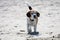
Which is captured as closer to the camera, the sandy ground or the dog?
the dog

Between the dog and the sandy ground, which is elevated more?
the dog

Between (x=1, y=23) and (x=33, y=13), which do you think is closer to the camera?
(x=33, y=13)

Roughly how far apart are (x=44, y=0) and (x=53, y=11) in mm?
4135

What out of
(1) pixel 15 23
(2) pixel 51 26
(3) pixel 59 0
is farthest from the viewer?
(3) pixel 59 0

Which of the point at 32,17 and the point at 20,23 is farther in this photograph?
the point at 20,23

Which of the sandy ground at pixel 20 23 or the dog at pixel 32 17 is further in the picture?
the sandy ground at pixel 20 23

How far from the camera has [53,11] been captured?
41.3 ft

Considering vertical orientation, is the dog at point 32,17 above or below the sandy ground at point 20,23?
above

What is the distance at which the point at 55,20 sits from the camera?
1040 centimetres

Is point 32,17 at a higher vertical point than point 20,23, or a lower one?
higher

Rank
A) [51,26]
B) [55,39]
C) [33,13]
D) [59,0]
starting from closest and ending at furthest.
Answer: [55,39] < [33,13] < [51,26] < [59,0]

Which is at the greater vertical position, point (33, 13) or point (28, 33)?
point (33, 13)

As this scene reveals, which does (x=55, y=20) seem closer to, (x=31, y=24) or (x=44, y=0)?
(x=31, y=24)

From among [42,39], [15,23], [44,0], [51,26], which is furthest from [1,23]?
[44,0]
